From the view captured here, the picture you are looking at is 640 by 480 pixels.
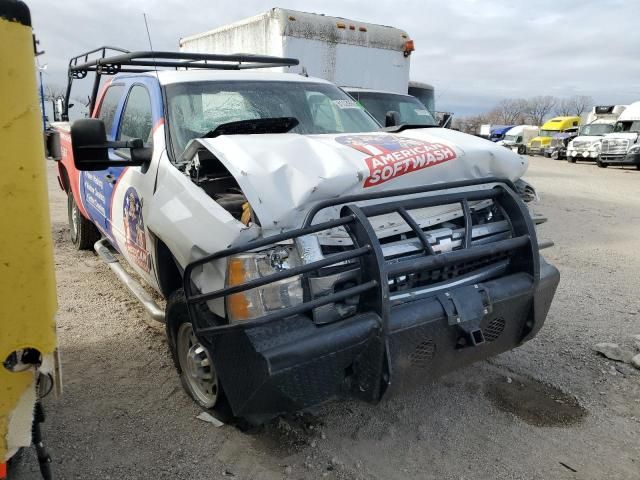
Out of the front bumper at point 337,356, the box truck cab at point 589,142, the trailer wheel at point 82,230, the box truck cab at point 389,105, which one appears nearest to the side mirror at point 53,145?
the front bumper at point 337,356

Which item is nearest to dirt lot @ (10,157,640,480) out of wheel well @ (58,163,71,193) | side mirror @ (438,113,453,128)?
wheel well @ (58,163,71,193)

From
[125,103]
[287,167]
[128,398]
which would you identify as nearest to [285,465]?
[128,398]

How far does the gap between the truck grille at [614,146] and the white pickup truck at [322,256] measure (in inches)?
968

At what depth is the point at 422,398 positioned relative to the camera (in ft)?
11.2

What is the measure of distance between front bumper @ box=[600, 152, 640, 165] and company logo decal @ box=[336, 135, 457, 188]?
2409 cm

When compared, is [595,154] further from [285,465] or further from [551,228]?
[285,465]

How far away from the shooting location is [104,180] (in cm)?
455

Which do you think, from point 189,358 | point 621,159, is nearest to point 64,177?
point 189,358

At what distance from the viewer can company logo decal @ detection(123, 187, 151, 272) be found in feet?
12.0

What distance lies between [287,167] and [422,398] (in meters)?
1.77

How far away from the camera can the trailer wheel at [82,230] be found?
635 centimetres

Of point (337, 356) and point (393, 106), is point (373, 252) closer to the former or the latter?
point (337, 356)

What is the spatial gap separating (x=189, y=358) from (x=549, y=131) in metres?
43.0

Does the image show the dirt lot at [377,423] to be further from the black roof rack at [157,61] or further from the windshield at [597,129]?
the windshield at [597,129]
